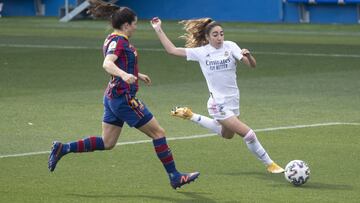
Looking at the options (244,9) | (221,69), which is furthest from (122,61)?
(244,9)

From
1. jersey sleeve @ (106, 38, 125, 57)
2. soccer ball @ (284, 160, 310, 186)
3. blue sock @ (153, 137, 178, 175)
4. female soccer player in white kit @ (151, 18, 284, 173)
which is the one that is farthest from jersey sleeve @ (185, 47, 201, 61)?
soccer ball @ (284, 160, 310, 186)

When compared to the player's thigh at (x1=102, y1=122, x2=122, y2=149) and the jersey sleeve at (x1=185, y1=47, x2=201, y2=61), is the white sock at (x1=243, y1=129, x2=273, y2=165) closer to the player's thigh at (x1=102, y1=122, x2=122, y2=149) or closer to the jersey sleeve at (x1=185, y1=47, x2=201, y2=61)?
the jersey sleeve at (x1=185, y1=47, x2=201, y2=61)

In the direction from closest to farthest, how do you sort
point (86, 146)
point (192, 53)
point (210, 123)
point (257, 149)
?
point (86, 146), point (257, 149), point (192, 53), point (210, 123)

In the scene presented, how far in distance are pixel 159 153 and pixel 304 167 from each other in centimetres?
150

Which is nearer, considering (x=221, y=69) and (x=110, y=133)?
(x=110, y=133)

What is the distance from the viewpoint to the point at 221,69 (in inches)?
530

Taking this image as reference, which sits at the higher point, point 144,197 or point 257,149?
point 144,197

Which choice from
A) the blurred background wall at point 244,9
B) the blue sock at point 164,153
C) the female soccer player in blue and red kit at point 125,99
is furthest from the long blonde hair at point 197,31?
the blurred background wall at point 244,9

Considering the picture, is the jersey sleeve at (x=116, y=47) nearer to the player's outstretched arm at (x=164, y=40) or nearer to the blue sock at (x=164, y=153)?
the player's outstretched arm at (x=164, y=40)

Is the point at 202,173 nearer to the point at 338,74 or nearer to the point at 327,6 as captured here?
the point at 338,74

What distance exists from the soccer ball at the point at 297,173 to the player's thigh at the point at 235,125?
0.85 metres

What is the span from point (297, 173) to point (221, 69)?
5.51 feet

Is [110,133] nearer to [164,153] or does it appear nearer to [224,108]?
[164,153]

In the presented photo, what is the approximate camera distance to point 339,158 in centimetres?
1432
